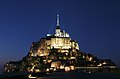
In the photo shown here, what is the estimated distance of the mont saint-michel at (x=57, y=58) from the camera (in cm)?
11775

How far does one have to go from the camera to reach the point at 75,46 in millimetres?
140375

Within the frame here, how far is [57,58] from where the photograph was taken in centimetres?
12050

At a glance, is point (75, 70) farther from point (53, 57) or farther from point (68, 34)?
point (68, 34)

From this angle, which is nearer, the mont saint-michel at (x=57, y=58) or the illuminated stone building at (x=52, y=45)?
the mont saint-michel at (x=57, y=58)

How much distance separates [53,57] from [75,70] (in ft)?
33.9

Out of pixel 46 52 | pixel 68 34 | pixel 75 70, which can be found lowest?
pixel 75 70

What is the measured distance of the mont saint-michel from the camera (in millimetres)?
117750

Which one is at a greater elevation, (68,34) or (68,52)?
(68,34)

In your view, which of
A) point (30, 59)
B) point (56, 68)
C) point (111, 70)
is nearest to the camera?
point (56, 68)

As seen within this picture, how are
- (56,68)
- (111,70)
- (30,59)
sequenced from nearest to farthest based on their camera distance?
(56,68), (30,59), (111,70)

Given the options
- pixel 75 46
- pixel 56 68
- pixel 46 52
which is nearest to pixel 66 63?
pixel 56 68

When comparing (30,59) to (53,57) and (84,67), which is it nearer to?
(53,57)

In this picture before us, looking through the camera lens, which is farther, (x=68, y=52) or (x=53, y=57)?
(x=68, y=52)

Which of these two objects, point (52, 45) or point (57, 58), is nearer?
point (57, 58)
